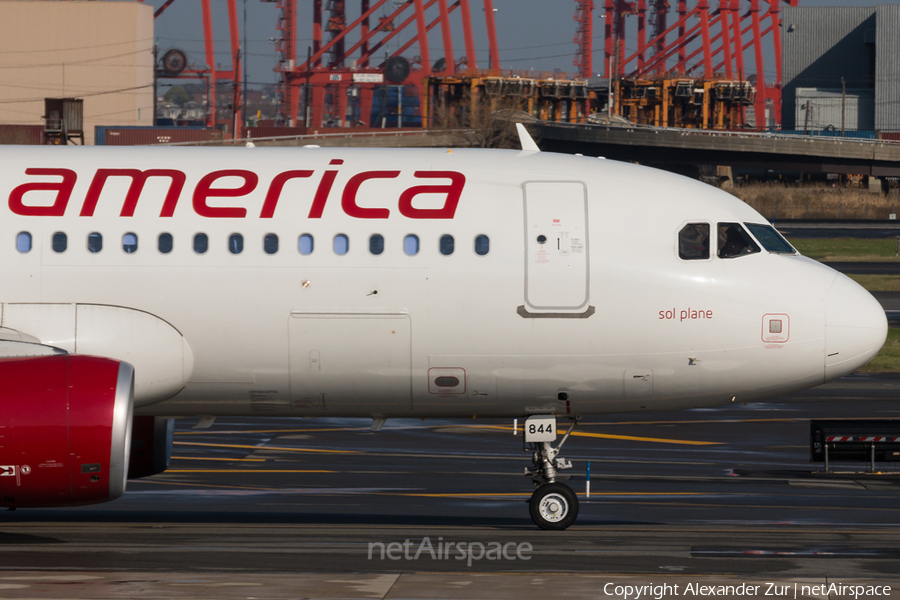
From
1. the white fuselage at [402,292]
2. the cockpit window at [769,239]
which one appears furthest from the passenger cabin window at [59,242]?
the cockpit window at [769,239]

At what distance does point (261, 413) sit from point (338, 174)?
372 cm

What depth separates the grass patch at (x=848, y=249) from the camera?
225 ft

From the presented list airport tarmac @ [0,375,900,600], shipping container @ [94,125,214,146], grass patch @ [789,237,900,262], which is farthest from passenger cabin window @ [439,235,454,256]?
shipping container @ [94,125,214,146]

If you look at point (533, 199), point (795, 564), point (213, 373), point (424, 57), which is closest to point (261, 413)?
point (213, 373)

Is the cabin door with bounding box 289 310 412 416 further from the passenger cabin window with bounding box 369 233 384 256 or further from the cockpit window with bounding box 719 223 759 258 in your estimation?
the cockpit window with bounding box 719 223 759 258

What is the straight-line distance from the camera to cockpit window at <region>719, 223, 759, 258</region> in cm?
1666

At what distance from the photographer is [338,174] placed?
16.8m

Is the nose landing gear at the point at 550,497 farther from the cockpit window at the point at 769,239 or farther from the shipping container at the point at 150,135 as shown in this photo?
the shipping container at the point at 150,135

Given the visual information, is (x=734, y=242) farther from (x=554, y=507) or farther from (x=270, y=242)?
(x=270, y=242)

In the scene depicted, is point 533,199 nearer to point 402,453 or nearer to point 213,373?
point 213,373

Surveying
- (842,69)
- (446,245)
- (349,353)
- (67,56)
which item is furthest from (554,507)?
(842,69)

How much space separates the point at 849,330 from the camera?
1627 centimetres

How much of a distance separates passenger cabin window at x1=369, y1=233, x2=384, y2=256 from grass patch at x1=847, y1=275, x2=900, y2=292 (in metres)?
42.0

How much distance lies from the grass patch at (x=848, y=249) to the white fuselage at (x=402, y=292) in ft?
168
